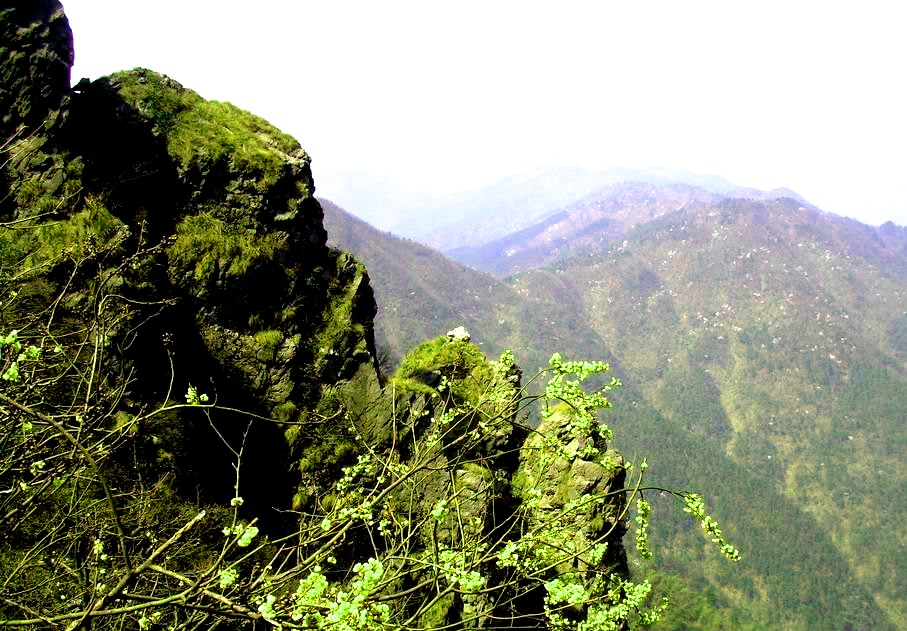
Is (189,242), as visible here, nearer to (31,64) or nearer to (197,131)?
(197,131)

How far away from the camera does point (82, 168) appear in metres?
12.5

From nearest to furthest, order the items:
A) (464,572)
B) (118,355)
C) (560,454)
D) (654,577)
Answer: (464,572), (560,454), (118,355), (654,577)

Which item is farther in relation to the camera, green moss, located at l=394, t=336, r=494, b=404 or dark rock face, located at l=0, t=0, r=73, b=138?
green moss, located at l=394, t=336, r=494, b=404

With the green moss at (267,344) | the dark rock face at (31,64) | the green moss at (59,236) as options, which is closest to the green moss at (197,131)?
the dark rock face at (31,64)

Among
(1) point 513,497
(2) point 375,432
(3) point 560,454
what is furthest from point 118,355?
(1) point 513,497

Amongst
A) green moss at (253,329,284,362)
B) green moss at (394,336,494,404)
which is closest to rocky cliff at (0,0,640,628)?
green moss at (253,329,284,362)

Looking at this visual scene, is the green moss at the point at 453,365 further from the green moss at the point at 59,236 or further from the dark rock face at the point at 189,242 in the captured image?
the green moss at the point at 59,236

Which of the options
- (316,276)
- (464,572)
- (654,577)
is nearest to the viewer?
(464,572)

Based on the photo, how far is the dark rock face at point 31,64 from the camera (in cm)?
1184

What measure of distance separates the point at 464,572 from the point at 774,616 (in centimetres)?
19353

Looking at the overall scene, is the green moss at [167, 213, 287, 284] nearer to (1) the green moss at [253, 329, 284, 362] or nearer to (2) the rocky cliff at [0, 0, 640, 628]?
(2) the rocky cliff at [0, 0, 640, 628]

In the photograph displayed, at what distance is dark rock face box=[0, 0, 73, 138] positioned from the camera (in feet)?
38.8

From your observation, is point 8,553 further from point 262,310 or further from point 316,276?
point 316,276

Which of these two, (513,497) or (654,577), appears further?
(654,577)
